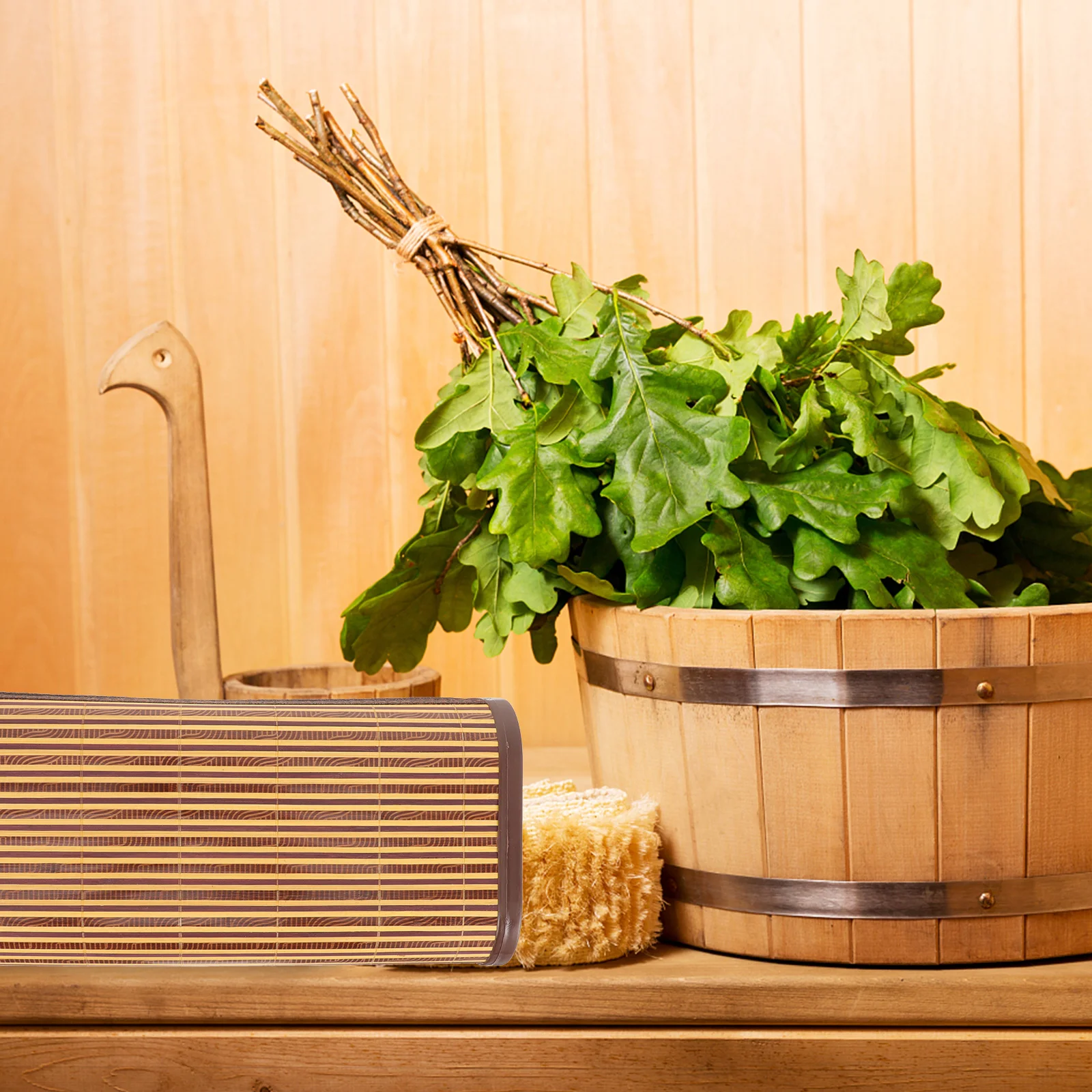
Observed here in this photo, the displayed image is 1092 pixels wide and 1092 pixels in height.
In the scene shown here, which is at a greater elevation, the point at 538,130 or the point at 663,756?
the point at 538,130

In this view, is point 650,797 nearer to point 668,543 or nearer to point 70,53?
point 668,543

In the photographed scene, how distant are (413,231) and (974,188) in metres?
0.77

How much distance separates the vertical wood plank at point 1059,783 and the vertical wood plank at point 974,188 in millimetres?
757

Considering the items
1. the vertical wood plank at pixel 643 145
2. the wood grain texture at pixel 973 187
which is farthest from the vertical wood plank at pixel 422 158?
the wood grain texture at pixel 973 187

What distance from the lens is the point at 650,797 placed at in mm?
838

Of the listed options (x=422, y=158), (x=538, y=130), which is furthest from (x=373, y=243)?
(x=538, y=130)

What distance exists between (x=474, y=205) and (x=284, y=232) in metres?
0.24

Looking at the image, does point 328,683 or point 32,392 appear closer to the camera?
point 328,683

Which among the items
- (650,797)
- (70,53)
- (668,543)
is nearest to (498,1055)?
(650,797)

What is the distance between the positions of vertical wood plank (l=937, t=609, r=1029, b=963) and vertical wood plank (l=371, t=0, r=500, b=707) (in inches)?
34.1

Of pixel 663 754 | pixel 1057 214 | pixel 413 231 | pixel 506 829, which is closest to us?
pixel 506 829

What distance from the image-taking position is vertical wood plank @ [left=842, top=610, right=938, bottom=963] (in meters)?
0.74

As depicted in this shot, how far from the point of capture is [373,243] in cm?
147

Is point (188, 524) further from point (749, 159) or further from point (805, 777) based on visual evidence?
point (749, 159)
